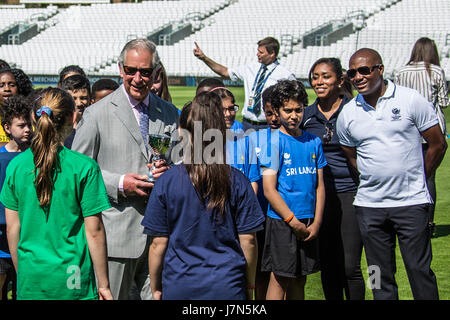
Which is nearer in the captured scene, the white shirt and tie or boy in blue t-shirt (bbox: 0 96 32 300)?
boy in blue t-shirt (bbox: 0 96 32 300)

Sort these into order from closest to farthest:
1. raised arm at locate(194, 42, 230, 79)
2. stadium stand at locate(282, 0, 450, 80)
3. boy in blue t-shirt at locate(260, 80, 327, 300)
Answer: boy in blue t-shirt at locate(260, 80, 327, 300) < raised arm at locate(194, 42, 230, 79) < stadium stand at locate(282, 0, 450, 80)

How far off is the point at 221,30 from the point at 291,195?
31.3 m

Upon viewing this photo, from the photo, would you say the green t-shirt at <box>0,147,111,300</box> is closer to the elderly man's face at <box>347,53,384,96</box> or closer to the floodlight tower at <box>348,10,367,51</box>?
the elderly man's face at <box>347,53,384,96</box>

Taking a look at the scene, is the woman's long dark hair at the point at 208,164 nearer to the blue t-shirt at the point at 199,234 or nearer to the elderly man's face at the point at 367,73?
the blue t-shirt at the point at 199,234

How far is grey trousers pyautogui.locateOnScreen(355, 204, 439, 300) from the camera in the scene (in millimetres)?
4281

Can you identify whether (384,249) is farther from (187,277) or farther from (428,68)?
(428,68)

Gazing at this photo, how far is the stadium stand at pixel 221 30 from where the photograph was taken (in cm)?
2888

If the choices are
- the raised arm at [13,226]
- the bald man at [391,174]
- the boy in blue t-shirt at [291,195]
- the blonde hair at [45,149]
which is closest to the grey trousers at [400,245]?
the bald man at [391,174]

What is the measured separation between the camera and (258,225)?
3203 mm

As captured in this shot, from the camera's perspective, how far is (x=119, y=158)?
3717 mm

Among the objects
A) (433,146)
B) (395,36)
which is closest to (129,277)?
(433,146)

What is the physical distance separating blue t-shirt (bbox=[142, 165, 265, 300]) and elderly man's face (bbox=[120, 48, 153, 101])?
781 millimetres

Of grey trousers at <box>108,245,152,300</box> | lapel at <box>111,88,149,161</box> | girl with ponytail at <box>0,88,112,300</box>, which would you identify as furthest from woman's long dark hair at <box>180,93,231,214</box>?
grey trousers at <box>108,245,152,300</box>
